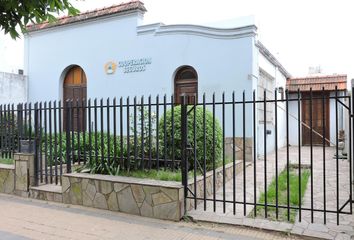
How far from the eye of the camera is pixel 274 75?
42.3 feet

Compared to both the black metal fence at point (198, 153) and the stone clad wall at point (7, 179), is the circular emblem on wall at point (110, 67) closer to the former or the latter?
the black metal fence at point (198, 153)

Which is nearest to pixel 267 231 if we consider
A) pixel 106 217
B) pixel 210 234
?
pixel 210 234

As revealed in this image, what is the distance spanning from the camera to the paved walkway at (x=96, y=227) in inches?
175

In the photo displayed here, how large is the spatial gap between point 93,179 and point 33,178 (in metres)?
1.76

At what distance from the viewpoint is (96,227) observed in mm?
4836

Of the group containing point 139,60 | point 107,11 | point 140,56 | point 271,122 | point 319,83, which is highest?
point 107,11

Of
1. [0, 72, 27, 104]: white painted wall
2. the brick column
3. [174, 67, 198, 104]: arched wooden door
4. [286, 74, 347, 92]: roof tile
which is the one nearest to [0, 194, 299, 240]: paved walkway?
the brick column

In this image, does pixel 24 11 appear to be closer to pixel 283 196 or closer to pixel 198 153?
pixel 198 153

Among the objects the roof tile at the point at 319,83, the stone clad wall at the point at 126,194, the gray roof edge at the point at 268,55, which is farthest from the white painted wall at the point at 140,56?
the roof tile at the point at 319,83

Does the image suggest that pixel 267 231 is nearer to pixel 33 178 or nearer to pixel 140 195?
pixel 140 195

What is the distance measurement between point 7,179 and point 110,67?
18.1 ft

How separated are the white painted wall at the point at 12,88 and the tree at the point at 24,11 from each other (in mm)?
9414

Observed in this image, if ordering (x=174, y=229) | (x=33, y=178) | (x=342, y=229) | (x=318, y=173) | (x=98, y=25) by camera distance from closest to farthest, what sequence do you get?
(x=342, y=229)
(x=174, y=229)
(x=33, y=178)
(x=318, y=173)
(x=98, y=25)

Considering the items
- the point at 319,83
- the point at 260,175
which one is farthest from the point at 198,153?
the point at 319,83
